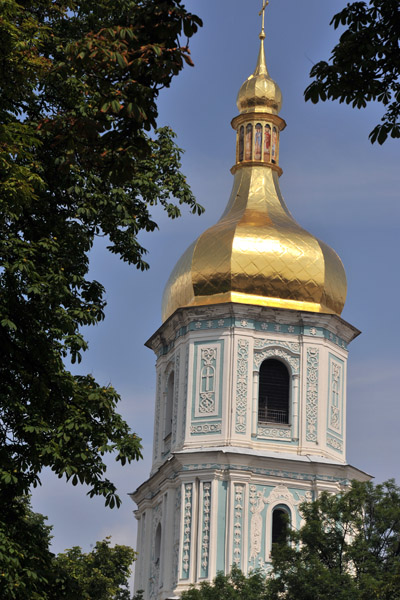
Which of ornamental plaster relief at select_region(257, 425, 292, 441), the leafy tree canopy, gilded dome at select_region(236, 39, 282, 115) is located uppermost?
gilded dome at select_region(236, 39, 282, 115)

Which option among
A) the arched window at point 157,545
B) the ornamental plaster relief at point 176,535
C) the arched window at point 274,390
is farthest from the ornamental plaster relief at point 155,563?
the arched window at point 274,390

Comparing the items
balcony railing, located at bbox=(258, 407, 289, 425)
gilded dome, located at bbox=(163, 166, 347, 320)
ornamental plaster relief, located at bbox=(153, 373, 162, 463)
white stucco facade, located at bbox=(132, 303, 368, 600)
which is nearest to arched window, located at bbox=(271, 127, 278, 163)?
gilded dome, located at bbox=(163, 166, 347, 320)

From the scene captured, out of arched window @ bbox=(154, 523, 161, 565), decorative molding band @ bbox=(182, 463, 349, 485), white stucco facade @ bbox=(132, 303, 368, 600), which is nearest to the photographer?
white stucco facade @ bbox=(132, 303, 368, 600)

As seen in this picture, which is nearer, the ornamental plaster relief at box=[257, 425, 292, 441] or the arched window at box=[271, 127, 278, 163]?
the ornamental plaster relief at box=[257, 425, 292, 441]

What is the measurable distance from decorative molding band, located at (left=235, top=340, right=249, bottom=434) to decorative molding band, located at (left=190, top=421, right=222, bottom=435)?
0.45 metres

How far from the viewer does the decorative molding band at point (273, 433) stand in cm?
3534

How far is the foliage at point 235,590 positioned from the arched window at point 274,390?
7.91 meters

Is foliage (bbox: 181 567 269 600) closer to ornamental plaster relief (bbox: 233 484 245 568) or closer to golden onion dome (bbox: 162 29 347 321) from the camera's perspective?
ornamental plaster relief (bbox: 233 484 245 568)

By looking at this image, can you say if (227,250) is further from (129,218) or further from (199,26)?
(199,26)

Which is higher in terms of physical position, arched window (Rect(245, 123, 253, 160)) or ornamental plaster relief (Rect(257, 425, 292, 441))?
arched window (Rect(245, 123, 253, 160))

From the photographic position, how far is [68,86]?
14547 mm

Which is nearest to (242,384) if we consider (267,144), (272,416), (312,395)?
(272,416)

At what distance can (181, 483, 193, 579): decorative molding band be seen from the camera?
112 feet

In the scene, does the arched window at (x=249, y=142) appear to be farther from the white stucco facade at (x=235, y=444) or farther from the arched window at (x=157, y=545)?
the arched window at (x=157, y=545)
